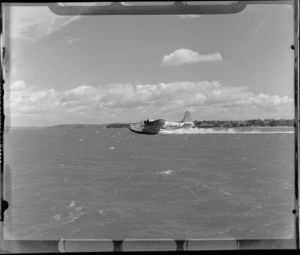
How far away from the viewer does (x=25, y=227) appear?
2252 centimetres

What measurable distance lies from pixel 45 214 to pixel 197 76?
29.5m

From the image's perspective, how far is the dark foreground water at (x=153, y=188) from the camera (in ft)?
79.4

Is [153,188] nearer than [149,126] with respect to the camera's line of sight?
Yes

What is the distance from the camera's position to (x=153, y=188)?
31.6 meters

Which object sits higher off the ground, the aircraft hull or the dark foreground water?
the aircraft hull

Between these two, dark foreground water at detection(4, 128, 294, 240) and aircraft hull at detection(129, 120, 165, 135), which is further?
aircraft hull at detection(129, 120, 165, 135)

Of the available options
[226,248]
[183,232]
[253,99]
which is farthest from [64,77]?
[226,248]

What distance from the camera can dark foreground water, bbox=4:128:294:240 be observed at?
2420 centimetres

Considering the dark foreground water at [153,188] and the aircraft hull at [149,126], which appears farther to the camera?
the aircraft hull at [149,126]

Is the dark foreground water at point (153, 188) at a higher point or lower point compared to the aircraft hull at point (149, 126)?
lower

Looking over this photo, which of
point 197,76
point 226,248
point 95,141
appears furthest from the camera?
point 95,141

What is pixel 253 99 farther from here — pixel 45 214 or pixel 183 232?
pixel 45 214

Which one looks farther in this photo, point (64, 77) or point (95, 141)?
point (95, 141)

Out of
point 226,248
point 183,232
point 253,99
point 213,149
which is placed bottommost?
point 183,232
